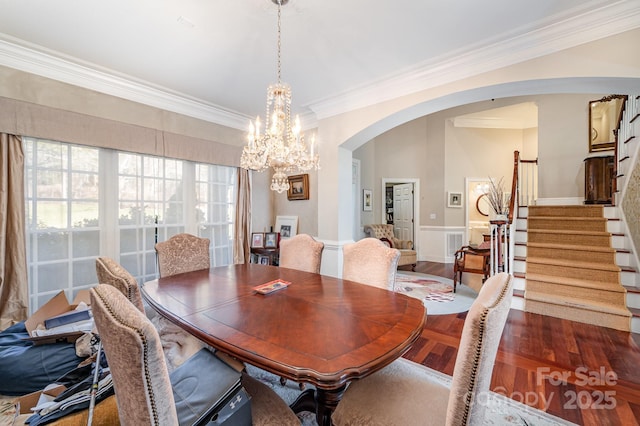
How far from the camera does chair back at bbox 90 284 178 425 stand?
0.69 metres

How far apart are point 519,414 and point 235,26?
10.8 ft

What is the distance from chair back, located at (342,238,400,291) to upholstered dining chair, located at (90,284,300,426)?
5.03ft

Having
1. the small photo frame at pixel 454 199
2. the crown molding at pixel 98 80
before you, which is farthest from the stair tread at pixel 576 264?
the crown molding at pixel 98 80

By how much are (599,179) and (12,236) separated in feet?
25.5

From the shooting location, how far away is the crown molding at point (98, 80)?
7.58 feet

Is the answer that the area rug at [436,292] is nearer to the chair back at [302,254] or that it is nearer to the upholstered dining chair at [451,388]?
the chair back at [302,254]

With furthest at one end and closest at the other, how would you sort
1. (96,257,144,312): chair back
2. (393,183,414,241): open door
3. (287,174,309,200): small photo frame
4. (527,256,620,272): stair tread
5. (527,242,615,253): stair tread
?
(393,183,414,241): open door
(287,174,309,200): small photo frame
(527,242,615,253): stair tread
(527,256,620,272): stair tread
(96,257,144,312): chair back

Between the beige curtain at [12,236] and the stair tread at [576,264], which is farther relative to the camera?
the stair tread at [576,264]

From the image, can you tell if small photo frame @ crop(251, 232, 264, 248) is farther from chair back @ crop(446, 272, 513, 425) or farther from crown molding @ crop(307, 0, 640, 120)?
chair back @ crop(446, 272, 513, 425)

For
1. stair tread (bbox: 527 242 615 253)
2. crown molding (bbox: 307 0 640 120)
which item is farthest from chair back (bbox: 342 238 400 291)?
stair tread (bbox: 527 242 615 253)

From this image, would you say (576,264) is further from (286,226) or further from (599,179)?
(286,226)

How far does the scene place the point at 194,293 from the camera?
1712mm

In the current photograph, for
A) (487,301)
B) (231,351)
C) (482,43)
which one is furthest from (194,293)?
(482,43)

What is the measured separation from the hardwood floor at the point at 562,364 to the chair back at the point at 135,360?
2.02 metres
